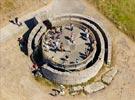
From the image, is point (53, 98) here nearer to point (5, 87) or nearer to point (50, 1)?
point (5, 87)

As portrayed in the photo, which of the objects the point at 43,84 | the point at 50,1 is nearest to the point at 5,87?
the point at 43,84

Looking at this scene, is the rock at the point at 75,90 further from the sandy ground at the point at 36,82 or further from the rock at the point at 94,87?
the rock at the point at 94,87

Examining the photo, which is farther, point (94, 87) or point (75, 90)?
point (94, 87)

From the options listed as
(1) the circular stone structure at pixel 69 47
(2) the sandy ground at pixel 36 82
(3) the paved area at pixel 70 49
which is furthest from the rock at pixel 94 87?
(3) the paved area at pixel 70 49

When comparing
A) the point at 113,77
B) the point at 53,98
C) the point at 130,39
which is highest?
the point at 130,39

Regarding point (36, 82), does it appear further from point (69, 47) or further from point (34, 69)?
point (69, 47)

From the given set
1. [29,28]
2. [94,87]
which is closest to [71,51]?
[94,87]
